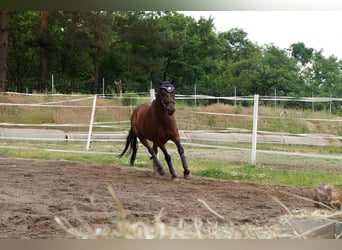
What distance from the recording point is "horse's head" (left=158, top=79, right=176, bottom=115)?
9.71 feet

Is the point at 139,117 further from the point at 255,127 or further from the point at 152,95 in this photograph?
the point at 255,127

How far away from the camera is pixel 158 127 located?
133 inches

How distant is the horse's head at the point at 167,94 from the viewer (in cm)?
296

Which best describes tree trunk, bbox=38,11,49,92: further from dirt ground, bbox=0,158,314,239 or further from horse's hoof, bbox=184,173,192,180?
horse's hoof, bbox=184,173,192,180

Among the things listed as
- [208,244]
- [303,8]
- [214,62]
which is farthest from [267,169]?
[208,244]

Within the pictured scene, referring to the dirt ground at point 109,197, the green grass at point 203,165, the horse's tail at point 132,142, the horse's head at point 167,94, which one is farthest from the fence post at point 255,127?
the horse's head at point 167,94

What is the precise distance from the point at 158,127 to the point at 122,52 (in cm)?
75

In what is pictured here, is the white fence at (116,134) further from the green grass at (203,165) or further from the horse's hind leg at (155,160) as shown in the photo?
the horse's hind leg at (155,160)

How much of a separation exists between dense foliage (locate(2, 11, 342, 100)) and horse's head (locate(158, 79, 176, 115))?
47mm

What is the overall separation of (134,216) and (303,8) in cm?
105

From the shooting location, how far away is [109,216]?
218cm

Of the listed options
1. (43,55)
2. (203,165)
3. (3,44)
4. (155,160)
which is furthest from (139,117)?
(3,44)

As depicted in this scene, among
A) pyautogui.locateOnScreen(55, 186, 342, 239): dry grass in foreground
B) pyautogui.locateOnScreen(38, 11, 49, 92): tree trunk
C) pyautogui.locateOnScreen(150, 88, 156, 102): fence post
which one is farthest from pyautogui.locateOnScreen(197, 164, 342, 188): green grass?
pyautogui.locateOnScreen(55, 186, 342, 239): dry grass in foreground

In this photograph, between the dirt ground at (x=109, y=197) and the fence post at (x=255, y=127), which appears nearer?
the dirt ground at (x=109, y=197)
